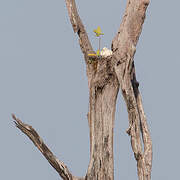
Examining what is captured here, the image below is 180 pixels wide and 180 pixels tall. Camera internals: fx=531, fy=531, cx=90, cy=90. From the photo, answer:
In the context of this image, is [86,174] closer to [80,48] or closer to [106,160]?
[106,160]

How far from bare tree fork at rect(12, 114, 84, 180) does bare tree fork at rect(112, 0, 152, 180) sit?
633 millimetres

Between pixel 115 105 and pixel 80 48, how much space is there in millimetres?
614

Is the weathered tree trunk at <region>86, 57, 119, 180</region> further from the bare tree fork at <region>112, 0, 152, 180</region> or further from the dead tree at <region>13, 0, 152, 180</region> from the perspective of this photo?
the bare tree fork at <region>112, 0, 152, 180</region>

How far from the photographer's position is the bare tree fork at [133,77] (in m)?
4.64

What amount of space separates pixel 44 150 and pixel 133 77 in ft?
3.60

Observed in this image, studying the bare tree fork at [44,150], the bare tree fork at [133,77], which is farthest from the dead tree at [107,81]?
the bare tree fork at [44,150]

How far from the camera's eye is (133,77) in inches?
195

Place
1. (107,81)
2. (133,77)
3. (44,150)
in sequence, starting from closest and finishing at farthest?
1. (44,150)
2. (107,81)
3. (133,77)

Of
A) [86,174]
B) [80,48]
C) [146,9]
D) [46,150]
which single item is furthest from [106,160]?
[146,9]

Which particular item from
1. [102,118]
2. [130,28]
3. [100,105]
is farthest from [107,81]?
[130,28]

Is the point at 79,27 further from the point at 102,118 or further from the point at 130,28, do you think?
the point at 102,118

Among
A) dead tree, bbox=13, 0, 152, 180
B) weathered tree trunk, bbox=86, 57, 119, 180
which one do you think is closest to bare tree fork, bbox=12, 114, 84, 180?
dead tree, bbox=13, 0, 152, 180

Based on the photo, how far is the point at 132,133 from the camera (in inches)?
183

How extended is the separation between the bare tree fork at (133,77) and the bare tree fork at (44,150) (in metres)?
0.63
